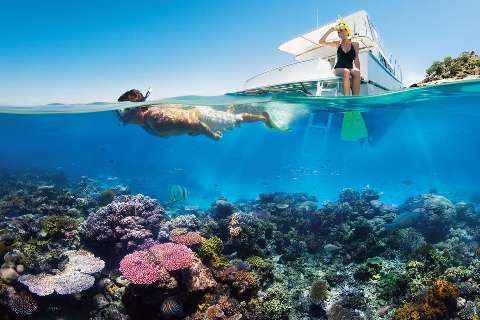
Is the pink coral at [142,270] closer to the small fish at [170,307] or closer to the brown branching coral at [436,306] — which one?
the small fish at [170,307]

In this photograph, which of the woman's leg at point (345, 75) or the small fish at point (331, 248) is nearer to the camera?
the small fish at point (331, 248)

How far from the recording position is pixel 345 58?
1189 centimetres

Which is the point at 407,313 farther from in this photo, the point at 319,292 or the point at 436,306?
the point at 319,292

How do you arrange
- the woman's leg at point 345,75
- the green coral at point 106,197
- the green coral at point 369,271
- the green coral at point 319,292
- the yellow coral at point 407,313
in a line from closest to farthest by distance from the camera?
the yellow coral at point 407,313, the green coral at point 319,292, the green coral at point 369,271, the woman's leg at point 345,75, the green coral at point 106,197

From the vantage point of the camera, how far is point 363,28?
16.1m

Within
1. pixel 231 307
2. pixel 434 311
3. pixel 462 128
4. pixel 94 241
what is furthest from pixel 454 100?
pixel 94 241

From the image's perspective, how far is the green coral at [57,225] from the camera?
364 inches

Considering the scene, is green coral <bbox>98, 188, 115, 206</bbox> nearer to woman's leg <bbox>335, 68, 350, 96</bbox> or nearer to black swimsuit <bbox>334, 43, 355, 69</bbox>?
woman's leg <bbox>335, 68, 350, 96</bbox>

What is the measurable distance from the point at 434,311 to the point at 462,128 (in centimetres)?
2621

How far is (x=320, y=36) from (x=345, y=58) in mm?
4699

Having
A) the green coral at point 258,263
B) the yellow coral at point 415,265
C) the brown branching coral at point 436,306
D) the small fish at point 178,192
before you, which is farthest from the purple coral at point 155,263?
the yellow coral at point 415,265

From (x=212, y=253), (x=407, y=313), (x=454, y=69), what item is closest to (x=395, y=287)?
(x=407, y=313)

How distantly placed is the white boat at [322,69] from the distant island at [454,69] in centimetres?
176

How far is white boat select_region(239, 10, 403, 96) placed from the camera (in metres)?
13.5
